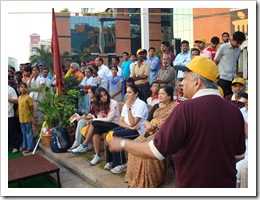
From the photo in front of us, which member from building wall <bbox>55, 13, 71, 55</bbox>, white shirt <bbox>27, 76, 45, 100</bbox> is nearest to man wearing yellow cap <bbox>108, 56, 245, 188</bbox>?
white shirt <bbox>27, 76, 45, 100</bbox>

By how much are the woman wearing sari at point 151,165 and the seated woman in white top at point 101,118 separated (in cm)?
91

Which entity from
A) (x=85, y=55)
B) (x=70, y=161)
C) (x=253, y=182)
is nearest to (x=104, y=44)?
(x=85, y=55)

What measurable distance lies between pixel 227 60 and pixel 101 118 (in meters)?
2.54

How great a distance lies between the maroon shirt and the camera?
Result: 5.16ft

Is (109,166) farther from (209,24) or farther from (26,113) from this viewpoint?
(209,24)

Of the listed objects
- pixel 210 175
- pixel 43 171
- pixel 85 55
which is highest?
pixel 85 55

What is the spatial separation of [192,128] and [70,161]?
362cm

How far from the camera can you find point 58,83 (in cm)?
573

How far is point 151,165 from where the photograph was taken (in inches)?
142

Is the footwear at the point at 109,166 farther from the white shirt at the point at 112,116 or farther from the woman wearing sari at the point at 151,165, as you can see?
the white shirt at the point at 112,116

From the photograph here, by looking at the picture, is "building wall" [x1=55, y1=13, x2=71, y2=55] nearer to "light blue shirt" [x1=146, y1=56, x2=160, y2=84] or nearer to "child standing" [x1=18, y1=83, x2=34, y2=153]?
"light blue shirt" [x1=146, y1=56, x2=160, y2=84]

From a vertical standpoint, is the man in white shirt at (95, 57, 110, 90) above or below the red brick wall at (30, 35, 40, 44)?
below

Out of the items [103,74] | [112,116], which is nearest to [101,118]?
[112,116]

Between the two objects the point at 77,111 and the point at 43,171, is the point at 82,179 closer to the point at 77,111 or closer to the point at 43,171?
the point at 43,171
